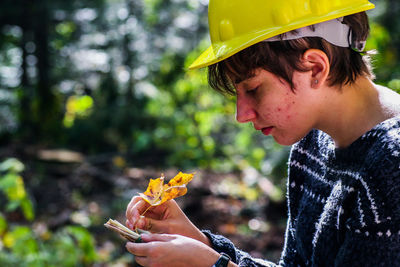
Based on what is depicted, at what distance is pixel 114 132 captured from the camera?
695 cm

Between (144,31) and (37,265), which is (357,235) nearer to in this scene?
(37,265)

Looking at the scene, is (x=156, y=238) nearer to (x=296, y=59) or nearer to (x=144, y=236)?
(x=144, y=236)

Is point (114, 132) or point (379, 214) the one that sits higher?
point (379, 214)

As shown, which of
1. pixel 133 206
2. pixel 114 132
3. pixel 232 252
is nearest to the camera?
pixel 133 206

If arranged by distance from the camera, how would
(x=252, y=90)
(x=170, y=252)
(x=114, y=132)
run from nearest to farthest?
(x=170, y=252)
(x=252, y=90)
(x=114, y=132)

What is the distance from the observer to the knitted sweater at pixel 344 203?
3.76 ft

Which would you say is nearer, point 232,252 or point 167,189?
point 167,189

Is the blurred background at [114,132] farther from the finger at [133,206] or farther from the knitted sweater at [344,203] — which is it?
the finger at [133,206]

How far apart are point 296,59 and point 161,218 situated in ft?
2.23

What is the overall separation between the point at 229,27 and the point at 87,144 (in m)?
5.98

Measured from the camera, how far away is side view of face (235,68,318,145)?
132cm

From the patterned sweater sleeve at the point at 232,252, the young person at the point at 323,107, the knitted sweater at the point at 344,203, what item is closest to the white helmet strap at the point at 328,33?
the young person at the point at 323,107

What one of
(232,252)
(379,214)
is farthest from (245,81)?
(232,252)

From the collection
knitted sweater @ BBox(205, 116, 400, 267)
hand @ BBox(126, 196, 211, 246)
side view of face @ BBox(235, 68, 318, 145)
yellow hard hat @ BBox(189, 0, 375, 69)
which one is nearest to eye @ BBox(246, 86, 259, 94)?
side view of face @ BBox(235, 68, 318, 145)
